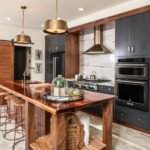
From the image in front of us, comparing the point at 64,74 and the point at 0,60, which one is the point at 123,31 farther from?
the point at 0,60

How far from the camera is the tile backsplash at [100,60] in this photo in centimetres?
441

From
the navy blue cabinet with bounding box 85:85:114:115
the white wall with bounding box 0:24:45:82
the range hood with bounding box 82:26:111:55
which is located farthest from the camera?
the white wall with bounding box 0:24:45:82

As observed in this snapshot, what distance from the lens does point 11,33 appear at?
5.72m

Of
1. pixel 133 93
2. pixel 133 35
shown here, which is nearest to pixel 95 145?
pixel 133 93

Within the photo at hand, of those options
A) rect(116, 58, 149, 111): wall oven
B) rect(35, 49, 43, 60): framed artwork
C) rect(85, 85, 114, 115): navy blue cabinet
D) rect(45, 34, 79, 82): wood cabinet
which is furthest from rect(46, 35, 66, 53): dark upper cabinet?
rect(116, 58, 149, 111): wall oven

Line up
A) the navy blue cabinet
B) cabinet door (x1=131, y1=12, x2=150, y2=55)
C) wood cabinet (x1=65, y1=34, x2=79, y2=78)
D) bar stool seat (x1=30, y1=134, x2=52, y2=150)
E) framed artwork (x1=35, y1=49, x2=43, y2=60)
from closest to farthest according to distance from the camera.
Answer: bar stool seat (x1=30, y1=134, x2=52, y2=150) → cabinet door (x1=131, y1=12, x2=150, y2=55) → the navy blue cabinet → wood cabinet (x1=65, y1=34, x2=79, y2=78) → framed artwork (x1=35, y1=49, x2=43, y2=60)

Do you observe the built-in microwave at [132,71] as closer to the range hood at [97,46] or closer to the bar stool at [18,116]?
the range hood at [97,46]

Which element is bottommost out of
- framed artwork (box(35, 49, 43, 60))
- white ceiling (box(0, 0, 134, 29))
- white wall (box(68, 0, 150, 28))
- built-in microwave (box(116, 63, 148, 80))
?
built-in microwave (box(116, 63, 148, 80))

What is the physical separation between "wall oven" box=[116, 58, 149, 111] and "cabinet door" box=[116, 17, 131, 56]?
20 centimetres

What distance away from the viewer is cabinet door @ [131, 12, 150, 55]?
3037 millimetres

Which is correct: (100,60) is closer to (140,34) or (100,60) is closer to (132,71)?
(132,71)

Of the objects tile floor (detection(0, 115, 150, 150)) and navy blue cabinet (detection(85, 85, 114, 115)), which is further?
navy blue cabinet (detection(85, 85, 114, 115))

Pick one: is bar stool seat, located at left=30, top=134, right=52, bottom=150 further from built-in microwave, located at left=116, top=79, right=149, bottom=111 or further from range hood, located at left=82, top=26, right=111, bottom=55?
range hood, located at left=82, top=26, right=111, bottom=55

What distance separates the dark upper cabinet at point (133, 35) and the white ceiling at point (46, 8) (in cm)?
70
